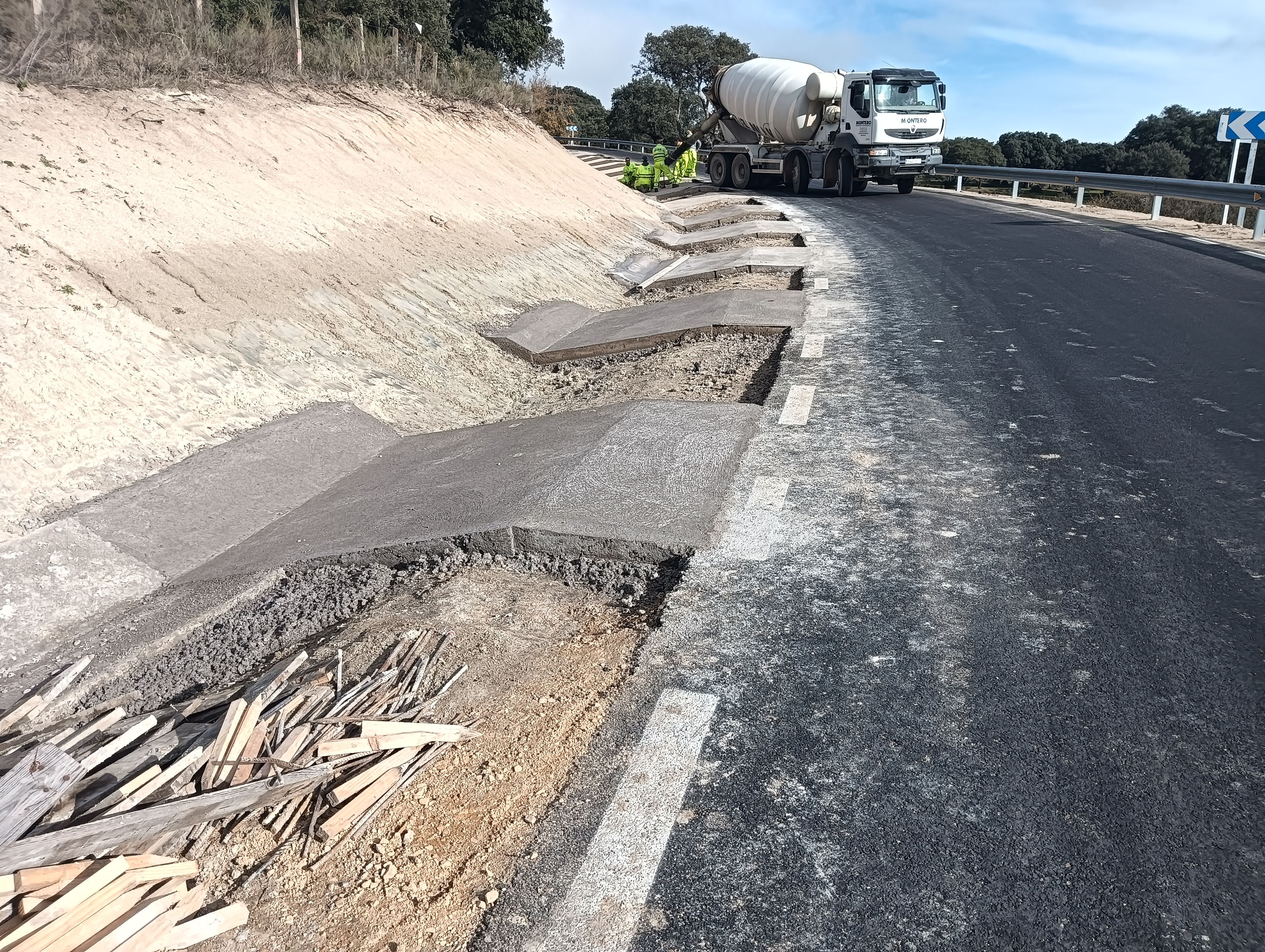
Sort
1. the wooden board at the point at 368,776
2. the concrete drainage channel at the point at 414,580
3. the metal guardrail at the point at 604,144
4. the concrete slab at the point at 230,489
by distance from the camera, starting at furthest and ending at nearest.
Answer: the metal guardrail at the point at 604,144 → the concrete slab at the point at 230,489 → the wooden board at the point at 368,776 → the concrete drainage channel at the point at 414,580

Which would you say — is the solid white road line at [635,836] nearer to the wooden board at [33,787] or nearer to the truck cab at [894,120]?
the wooden board at [33,787]

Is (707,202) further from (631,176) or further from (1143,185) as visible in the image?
(1143,185)

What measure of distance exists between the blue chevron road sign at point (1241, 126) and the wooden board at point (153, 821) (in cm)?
2096

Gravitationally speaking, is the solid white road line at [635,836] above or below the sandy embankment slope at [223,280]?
below

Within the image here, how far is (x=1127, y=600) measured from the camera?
4.13 meters

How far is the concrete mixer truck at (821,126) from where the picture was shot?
25797mm

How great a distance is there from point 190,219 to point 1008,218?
16939 millimetres

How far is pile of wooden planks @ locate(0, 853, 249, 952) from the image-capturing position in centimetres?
240

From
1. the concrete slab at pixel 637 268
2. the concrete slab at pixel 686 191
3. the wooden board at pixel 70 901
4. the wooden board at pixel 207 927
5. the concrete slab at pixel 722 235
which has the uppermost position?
the concrete slab at pixel 686 191

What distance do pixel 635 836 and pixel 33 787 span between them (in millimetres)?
1822

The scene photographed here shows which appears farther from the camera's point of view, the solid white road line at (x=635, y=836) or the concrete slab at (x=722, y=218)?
the concrete slab at (x=722, y=218)

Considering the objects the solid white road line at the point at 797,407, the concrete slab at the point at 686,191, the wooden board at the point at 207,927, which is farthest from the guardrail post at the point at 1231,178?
the wooden board at the point at 207,927

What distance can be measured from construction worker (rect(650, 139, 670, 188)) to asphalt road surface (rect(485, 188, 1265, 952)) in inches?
1042

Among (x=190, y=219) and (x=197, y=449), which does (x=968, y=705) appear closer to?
(x=197, y=449)
